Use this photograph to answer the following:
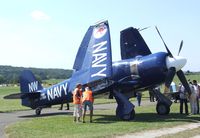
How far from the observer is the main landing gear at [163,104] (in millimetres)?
19672

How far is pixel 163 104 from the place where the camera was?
19891mm

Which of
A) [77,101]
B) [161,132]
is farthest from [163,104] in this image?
[161,132]

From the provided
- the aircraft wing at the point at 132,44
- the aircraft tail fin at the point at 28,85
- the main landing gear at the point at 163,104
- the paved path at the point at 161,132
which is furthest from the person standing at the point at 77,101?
the aircraft tail fin at the point at 28,85

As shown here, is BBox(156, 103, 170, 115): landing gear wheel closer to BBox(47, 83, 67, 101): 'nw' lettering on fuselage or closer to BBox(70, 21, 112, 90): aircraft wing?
BBox(70, 21, 112, 90): aircraft wing

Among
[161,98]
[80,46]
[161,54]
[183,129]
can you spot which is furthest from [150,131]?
[80,46]

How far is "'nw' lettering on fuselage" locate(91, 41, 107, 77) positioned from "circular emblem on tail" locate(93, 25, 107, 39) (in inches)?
16.2

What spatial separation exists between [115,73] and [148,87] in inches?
66.8

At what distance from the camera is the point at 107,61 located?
1681cm

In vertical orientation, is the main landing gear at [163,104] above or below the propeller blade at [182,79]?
below

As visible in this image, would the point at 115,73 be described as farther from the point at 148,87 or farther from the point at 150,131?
the point at 150,131

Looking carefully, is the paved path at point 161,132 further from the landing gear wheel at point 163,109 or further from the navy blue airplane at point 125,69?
the landing gear wheel at point 163,109

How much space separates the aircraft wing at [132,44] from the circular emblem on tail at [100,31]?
1.95m

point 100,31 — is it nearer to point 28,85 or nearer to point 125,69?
point 125,69

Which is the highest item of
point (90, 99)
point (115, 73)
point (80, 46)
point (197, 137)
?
point (80, 46)
